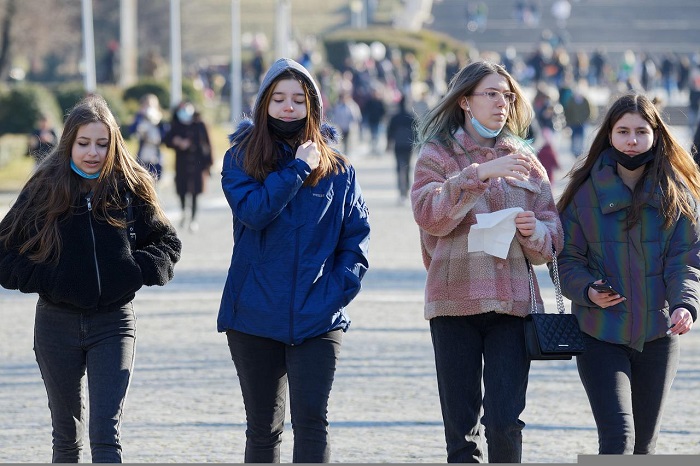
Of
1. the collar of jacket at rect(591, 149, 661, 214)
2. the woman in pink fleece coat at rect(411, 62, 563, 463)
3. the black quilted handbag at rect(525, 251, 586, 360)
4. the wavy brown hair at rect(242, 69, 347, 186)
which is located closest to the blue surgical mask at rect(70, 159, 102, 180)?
the wavy brown hair at rect(242, 69, 347, 186)

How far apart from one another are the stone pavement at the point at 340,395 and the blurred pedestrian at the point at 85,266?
1.38m

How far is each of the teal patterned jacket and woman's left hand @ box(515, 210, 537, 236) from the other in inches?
11.2

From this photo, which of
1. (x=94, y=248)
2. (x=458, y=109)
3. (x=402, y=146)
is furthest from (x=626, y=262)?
(x=402, y=146)

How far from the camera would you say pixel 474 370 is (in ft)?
17.4

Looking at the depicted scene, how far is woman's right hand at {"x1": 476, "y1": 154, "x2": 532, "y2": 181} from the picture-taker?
5.00 m

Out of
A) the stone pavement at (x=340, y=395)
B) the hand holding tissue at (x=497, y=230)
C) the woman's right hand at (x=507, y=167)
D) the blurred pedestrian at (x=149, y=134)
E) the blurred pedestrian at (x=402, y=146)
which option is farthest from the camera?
the blurred pedestrian at (x=402, y=146)

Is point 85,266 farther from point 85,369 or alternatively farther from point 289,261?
point 289,261

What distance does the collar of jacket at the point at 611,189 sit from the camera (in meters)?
5.41

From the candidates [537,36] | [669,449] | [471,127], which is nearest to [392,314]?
[669,449]

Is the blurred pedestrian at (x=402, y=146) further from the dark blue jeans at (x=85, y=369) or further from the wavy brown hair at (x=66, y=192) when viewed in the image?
the dark blue jeans at (x=85, y=369)

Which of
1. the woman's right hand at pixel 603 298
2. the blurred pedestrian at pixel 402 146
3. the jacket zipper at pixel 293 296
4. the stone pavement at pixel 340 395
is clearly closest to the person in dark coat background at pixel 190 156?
the blurred pedestrian at pixel 402 146

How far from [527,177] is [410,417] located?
8.88 feet

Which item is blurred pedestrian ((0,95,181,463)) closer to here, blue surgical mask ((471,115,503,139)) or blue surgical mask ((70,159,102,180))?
blue surgical mask ((70,159,102,180))

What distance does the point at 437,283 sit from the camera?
5352 millimetres
